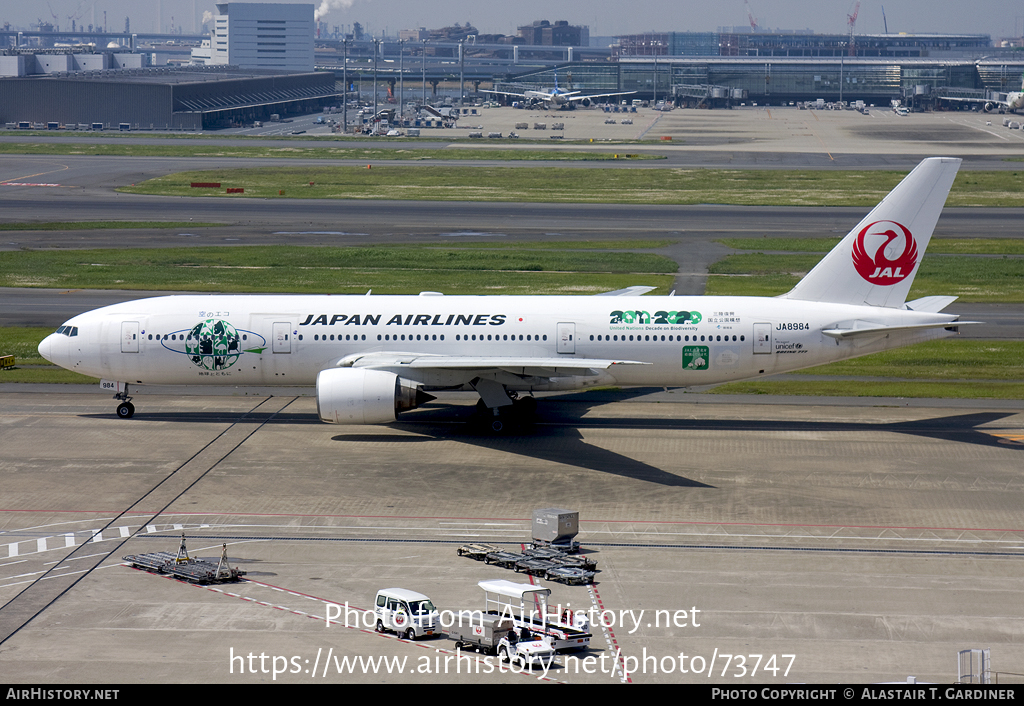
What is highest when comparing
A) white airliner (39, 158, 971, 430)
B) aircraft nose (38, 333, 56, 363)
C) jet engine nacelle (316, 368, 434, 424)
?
white airliner (39, 158, 971, 430)

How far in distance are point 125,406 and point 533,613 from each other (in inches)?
1049

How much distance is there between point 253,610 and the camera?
2569cm

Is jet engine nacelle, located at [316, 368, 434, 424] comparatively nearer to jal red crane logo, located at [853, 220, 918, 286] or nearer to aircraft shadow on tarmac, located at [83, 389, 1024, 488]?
aircraft shadow on tarmac, located at [83, 389, 1024, 488]

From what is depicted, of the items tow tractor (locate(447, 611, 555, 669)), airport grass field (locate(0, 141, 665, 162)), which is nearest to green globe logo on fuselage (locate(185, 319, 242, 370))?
tow tractor (locate(447, 611, 555, 669))

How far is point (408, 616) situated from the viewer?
23906mm

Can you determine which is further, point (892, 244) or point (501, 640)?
point (892, 244)

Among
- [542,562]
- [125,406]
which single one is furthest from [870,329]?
[125,406]

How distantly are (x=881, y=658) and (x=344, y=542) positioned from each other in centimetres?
1492

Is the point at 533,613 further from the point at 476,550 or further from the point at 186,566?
the point at 186,566

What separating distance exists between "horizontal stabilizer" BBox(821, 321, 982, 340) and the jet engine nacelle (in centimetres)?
1741

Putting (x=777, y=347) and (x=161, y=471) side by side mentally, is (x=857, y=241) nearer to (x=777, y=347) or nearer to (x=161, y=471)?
(x=777, y=347)

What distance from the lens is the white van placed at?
23.9 metres

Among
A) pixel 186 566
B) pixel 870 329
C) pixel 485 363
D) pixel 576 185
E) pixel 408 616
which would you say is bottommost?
pixel 186 566

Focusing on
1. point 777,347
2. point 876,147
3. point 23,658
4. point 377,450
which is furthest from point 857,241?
point 876,147
